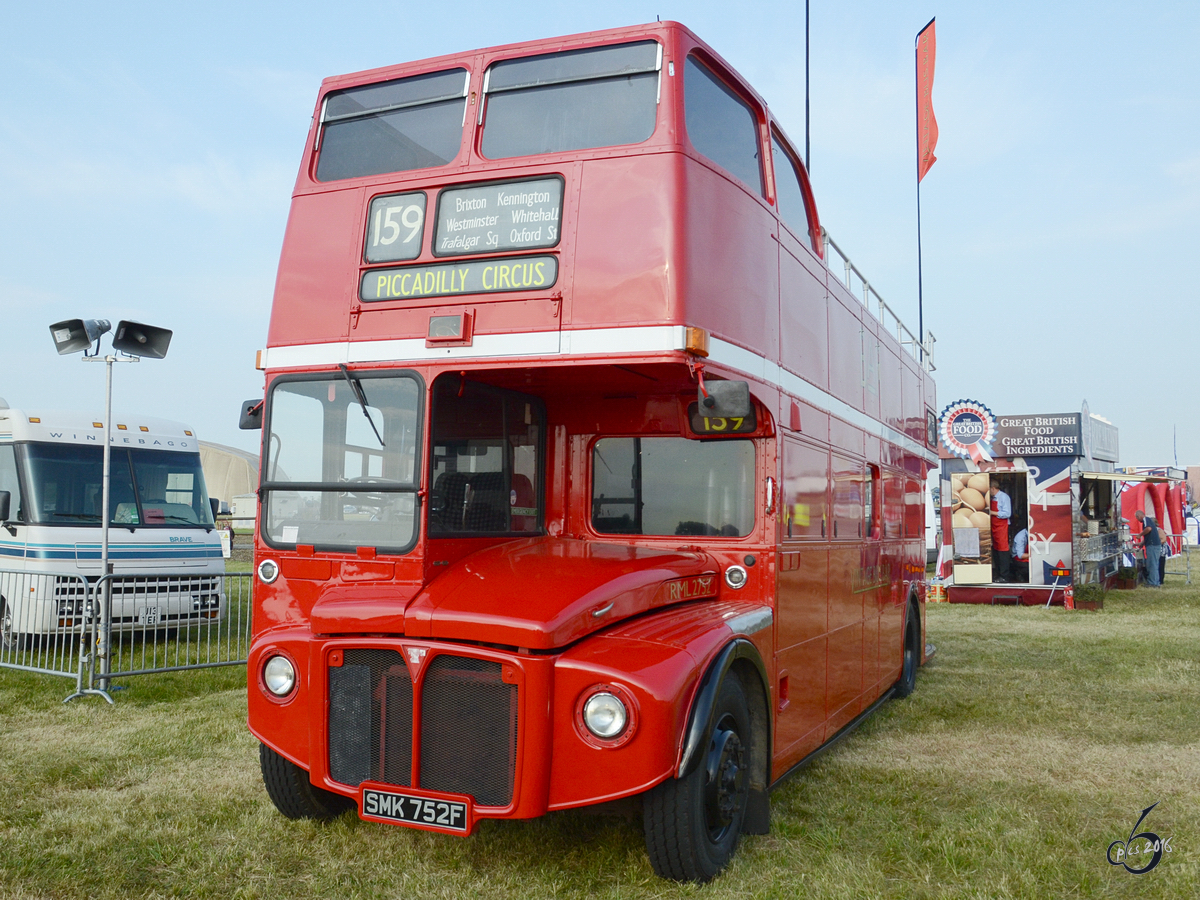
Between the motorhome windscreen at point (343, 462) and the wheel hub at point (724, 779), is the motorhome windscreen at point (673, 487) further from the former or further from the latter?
the motorhome windscreen at point (343, 462)

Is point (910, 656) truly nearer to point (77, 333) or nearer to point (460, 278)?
point (460, 278)

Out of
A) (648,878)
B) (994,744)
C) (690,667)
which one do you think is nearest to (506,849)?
(648,878)

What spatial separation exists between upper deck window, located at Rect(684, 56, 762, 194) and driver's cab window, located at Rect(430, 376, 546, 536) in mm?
1700

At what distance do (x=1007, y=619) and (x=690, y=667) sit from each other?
13.5 meters

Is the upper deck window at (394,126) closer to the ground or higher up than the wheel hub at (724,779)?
higher up

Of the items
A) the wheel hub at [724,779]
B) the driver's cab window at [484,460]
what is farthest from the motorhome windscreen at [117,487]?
the wheel hub at [724,779]

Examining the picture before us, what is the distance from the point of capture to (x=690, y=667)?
4.04 meters

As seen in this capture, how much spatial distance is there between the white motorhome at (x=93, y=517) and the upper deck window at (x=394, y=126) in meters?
6.00

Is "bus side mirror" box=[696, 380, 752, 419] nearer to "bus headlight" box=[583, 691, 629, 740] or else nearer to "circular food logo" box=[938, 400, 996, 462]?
"bus headlight" box=[583, 691, 629, 740]

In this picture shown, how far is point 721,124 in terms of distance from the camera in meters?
5.08

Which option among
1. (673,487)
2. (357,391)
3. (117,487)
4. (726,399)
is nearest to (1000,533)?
(117,487)

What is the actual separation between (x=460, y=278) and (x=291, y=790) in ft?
8.76

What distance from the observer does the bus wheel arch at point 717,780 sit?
13.2 ft

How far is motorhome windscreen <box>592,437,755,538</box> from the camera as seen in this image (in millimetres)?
5336
